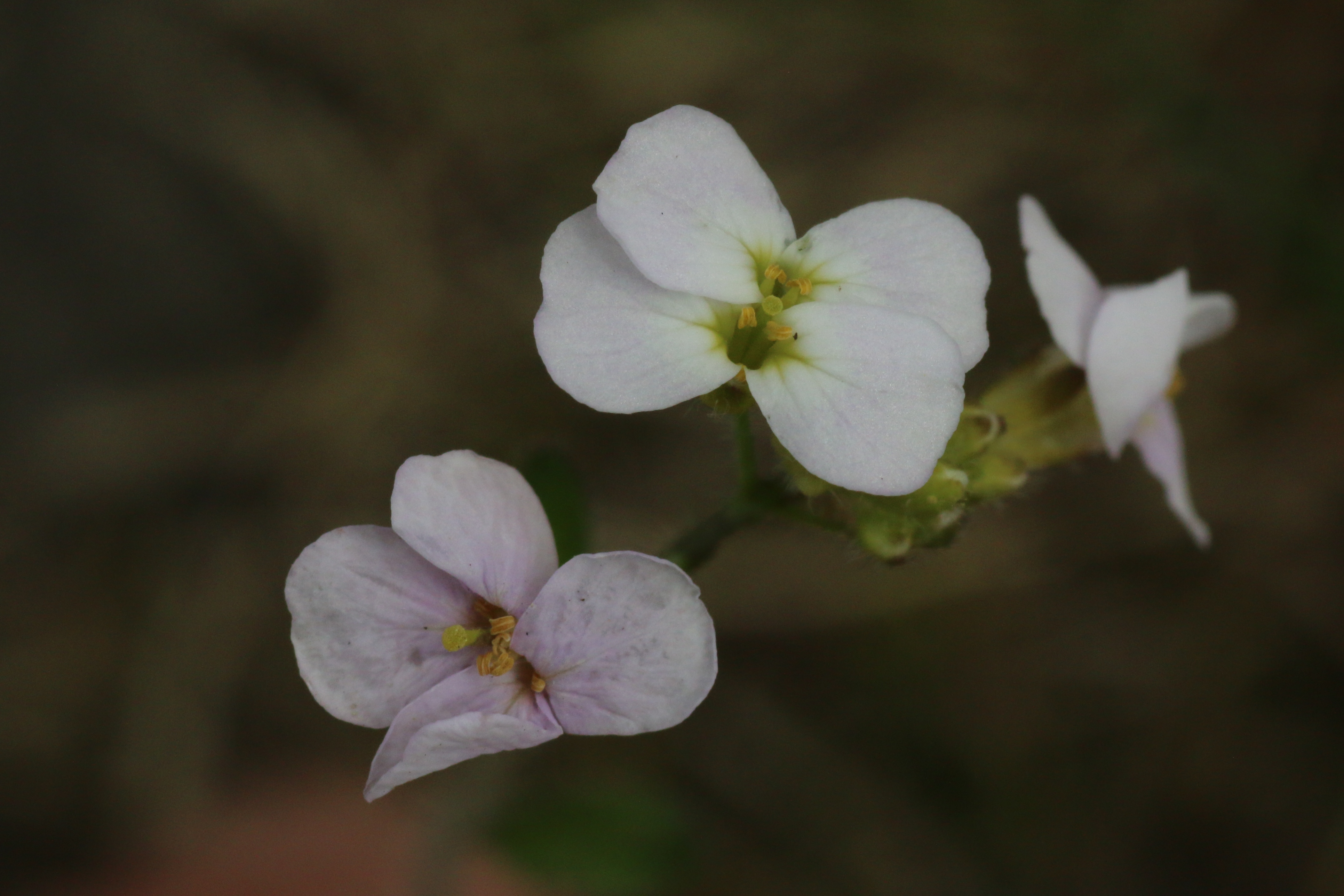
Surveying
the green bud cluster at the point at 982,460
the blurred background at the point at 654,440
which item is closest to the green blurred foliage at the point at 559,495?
the green bud cluster at the point at 982,460

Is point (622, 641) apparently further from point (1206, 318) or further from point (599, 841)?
point (599, 841)

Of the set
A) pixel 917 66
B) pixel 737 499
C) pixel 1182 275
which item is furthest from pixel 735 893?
pixel 917 66

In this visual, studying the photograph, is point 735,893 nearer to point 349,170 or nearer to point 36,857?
point 36,857

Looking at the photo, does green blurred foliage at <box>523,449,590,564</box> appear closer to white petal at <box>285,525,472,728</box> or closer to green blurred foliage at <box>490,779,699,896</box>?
white petal at <box>285,525,472,728</box>

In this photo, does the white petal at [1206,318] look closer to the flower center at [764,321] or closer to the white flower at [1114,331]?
the white flower at [1114,331]

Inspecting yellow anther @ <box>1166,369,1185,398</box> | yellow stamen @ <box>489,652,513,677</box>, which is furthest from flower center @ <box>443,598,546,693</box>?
yellow anther @ <box>1166,369,1185,398</box>

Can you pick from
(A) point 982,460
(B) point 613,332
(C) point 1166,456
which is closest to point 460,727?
(B) point 613,332
